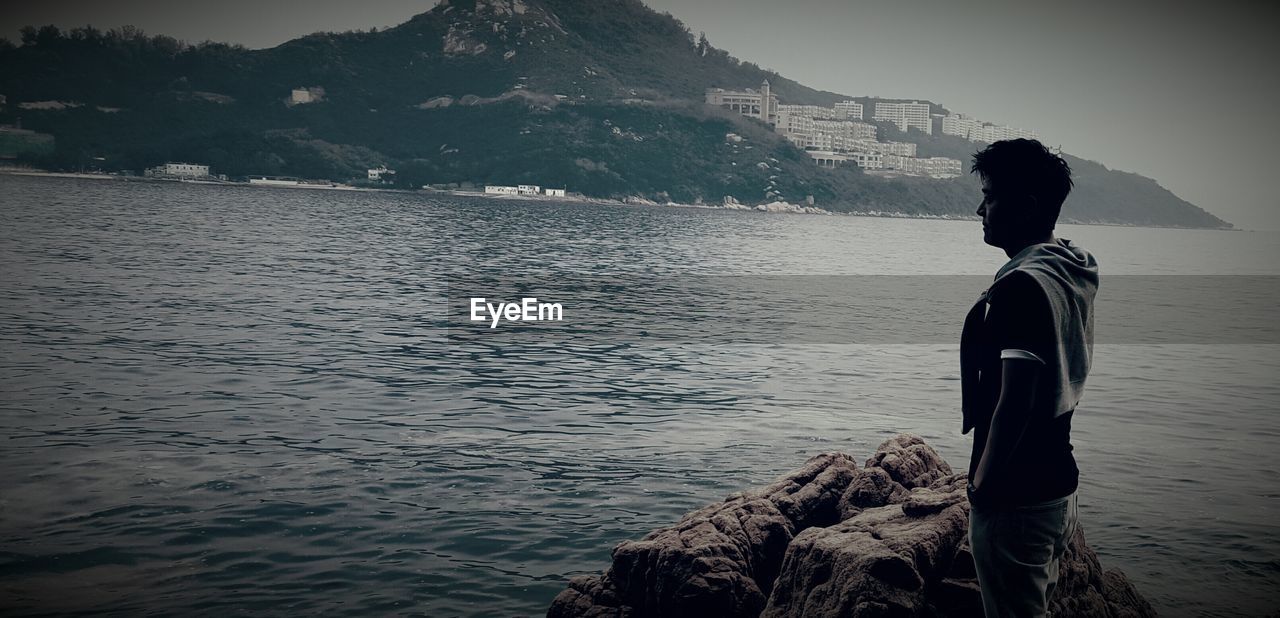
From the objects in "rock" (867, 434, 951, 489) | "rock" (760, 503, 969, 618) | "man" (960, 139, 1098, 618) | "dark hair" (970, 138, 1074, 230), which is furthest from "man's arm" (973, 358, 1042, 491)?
"rock" (867, 434, 951, 489)

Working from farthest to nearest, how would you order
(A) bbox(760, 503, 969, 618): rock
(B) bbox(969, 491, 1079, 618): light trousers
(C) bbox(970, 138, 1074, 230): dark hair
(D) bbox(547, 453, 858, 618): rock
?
(D) bbox(547, 453, 858, 618): rock
(A) bbox(760, 503, 969, 618): rock
(C) bbox(970, 138, 1074, 230): dark hair
(B) bbox(969, 491, 1079, 618): light trousers

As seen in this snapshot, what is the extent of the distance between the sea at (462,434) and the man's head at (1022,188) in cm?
601

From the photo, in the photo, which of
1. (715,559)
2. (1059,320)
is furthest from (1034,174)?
(715,559)

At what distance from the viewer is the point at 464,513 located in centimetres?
1162

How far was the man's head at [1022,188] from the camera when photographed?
4.42 metres

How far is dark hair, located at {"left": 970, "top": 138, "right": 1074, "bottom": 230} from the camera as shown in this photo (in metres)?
4.42

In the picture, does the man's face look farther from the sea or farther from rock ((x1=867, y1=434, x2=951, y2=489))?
the sea

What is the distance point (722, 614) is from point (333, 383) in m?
14.2

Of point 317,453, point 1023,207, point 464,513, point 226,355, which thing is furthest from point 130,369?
point 1023,207

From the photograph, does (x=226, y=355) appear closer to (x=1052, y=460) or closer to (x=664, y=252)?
(x=1052, y=460)

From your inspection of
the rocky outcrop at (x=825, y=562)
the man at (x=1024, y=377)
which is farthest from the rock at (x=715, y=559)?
the man at (x=1024, y=377)

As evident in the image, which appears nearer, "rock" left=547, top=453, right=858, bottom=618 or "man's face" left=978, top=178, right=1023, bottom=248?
"man's face" left=978, top=178, right=1023, bottom=248

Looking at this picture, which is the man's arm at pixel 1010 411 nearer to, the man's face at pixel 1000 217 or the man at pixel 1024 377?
the man at pixel 1024 377

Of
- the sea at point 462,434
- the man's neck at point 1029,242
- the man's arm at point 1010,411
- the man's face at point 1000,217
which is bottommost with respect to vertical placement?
the sea at point 462,434
